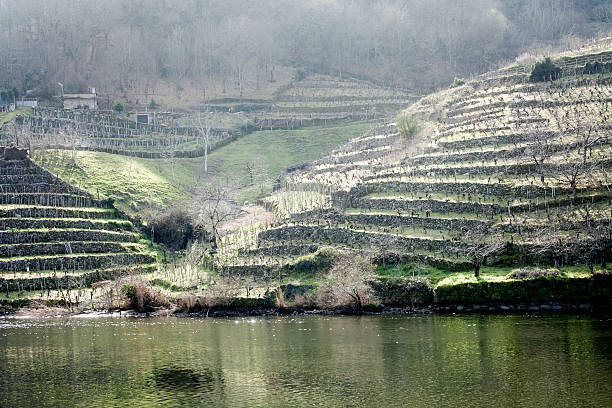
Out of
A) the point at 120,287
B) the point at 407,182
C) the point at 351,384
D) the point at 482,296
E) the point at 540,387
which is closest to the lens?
the point at 540,387

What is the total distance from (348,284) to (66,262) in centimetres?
3180

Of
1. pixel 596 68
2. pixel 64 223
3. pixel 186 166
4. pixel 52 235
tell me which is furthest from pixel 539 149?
pixel 186 166

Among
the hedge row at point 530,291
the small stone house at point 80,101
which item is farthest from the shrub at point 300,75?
the hedge row at point 530,291

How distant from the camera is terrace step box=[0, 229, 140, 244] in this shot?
81000mm

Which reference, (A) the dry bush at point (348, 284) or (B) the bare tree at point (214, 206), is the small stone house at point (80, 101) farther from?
(A) the dry bush at point (348, 284)

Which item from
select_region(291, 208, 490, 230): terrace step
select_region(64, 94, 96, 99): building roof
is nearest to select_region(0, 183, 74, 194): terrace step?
select_region(291, 208, 490, 230): terrace step

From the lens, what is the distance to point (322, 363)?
160 feet

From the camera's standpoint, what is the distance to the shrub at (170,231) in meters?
95.0

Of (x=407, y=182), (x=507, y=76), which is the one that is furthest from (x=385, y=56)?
(x=407, y=182)

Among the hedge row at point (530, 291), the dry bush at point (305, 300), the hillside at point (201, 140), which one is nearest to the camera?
the hedge row at point (530, 291)

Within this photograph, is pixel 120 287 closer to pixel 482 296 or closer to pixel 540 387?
pixel 482 296

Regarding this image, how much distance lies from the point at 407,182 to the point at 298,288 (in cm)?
1994

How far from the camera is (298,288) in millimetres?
73375

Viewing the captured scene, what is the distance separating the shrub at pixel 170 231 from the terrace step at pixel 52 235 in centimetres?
818
